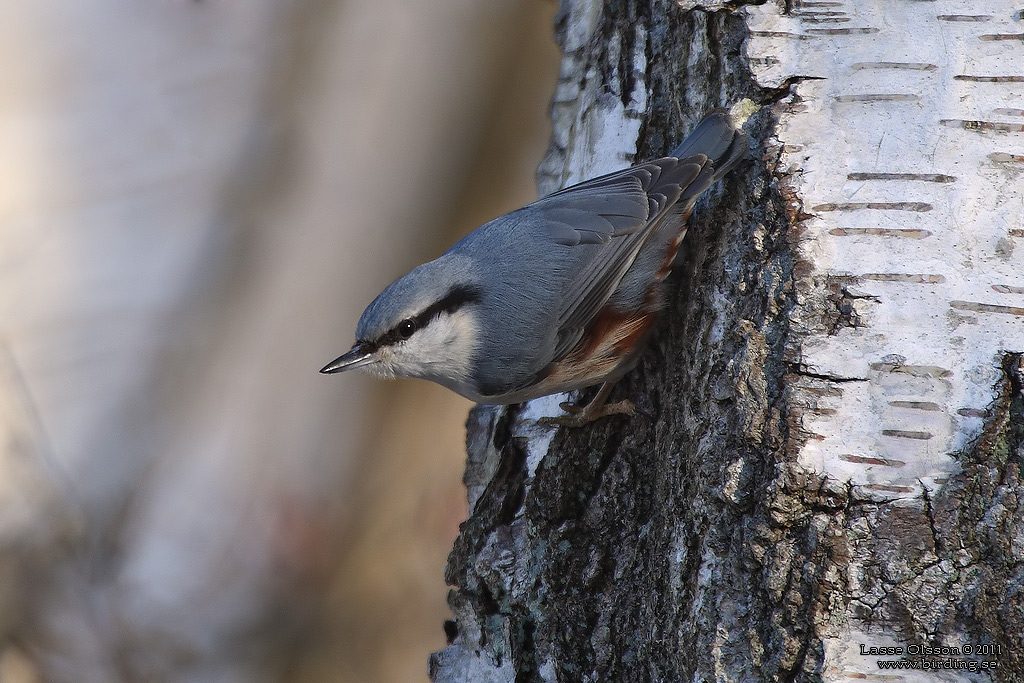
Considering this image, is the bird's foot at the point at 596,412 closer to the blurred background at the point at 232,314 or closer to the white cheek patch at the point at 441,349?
the white cheek patch at the point at 441,349

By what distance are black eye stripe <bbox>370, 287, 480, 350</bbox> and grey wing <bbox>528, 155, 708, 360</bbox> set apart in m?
0.24

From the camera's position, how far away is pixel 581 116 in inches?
97.0

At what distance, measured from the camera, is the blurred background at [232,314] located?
11.5 feet

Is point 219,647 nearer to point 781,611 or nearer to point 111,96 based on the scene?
point 111,96

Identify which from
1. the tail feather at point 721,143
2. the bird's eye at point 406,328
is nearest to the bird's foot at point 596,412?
the bird's eye at point 406,328

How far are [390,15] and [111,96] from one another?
1263 millimetres

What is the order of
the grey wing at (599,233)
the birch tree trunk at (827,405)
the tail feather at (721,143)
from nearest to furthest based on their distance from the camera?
1. the birch tree trunk at (827,405)
2. the tail feather at (721,143)
3. the grey wing at (599,233)

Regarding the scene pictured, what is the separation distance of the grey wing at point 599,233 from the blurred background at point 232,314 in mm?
2219

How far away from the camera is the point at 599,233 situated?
2055mm

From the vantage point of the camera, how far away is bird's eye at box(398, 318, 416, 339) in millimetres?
2119

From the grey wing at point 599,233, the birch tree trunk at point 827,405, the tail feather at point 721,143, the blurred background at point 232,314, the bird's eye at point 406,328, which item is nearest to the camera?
the birch tree trunk at point 827,405

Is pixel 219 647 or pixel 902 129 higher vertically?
pixel 902 129

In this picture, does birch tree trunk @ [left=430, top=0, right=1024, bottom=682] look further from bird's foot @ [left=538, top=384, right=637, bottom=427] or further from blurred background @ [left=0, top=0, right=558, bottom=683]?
blurred background @ [left=0, top=0, right=558, bottom=683]

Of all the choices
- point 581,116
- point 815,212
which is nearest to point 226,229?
point 581,116
